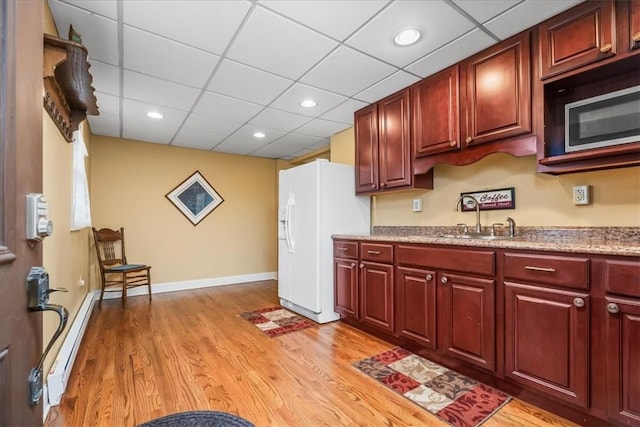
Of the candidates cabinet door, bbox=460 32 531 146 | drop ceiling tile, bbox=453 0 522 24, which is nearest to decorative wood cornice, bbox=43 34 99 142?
drop ceiling tile, bbox=453 0 522 24

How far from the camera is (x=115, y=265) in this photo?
4.20m

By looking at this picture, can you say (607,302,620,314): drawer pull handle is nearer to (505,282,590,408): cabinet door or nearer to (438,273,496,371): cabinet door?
(505,282,590,408): cabinet door

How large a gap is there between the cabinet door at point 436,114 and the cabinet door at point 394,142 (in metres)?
0.10

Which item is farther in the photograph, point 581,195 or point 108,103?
point 108,103

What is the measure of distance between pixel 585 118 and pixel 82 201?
3851 mm

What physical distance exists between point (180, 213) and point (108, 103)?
204 centimetres

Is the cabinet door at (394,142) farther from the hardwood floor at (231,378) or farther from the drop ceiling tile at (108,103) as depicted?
the drop ceiling tile at (108,103)

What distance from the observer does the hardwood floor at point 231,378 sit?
5.43 ft

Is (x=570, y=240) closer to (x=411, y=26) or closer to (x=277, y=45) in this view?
(x=411, y=26)

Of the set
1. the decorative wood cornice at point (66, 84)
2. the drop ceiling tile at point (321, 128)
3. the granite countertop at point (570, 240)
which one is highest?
the drop ceiling tile at point (321, 128)

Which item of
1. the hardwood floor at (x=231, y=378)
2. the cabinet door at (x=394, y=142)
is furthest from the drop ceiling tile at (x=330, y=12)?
the hardwood floor at (x=231, y=378)

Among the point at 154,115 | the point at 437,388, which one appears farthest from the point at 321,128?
the point at 437,388

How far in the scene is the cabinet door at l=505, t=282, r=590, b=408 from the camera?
1.52 metres

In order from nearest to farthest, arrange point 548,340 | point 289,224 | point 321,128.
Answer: point 548,340 → point 289,224 → point 321,128
